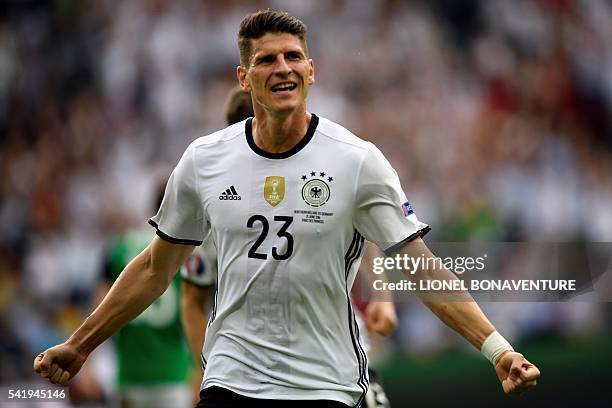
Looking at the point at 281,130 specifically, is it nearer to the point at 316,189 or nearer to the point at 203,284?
the point at 316,189

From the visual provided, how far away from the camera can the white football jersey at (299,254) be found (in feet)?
15.7

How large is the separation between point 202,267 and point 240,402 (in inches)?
68.5

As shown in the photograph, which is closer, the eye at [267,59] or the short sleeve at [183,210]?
the eye at [267,59]

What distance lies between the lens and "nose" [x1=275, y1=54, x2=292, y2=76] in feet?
15.9

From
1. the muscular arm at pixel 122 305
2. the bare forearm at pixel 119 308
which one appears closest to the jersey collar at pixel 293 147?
the muscular arm at pixel 122 305

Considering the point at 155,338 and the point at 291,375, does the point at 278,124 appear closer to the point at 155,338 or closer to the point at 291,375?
the point at 291,375

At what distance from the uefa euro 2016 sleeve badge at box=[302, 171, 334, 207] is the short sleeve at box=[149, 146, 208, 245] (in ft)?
1.62

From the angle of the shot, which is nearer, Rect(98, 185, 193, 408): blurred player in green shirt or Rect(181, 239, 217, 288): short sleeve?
Rect(181, 239, 217, 288): short sleeve

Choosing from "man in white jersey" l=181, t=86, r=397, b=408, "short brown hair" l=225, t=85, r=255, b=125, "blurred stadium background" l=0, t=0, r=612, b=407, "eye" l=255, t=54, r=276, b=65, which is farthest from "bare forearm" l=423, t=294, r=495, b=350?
"blurred stadium background" l=0, t=0, r=612, b=407

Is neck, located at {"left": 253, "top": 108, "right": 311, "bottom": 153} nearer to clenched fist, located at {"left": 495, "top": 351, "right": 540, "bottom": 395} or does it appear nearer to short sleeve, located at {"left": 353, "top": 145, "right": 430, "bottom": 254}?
short sleeve, located at {"left": 353, "top": 145, "right": 430, "bottom": 254}

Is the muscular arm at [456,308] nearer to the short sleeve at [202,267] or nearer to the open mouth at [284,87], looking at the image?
the open mouth at [284,87]

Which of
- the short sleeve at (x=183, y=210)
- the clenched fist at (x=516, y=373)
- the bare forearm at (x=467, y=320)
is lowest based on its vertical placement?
the clenched fist at (x=516, y=373)

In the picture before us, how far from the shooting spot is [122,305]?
17.0 feet

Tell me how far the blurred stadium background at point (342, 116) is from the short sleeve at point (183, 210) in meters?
6.42
